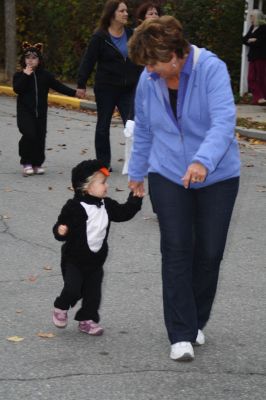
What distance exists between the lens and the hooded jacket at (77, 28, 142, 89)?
34.5 ft

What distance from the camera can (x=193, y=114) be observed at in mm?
4934

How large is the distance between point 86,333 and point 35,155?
18.8ft

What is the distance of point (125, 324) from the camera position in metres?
5.80

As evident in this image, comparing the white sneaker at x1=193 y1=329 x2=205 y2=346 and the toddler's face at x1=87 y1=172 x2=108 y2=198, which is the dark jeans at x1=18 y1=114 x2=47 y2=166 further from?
the white sneaker at x1=193 y1=329 x2=205 y2=346

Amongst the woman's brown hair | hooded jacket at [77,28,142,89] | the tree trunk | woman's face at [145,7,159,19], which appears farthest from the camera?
the tree trunk

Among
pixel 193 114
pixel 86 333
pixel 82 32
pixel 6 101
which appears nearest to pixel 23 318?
pixel 86 333

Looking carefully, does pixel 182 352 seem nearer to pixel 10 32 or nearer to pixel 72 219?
pixel 72 219

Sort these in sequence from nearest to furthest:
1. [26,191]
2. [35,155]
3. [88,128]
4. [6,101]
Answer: [26,191], [35,155], [88,128], [6,101]

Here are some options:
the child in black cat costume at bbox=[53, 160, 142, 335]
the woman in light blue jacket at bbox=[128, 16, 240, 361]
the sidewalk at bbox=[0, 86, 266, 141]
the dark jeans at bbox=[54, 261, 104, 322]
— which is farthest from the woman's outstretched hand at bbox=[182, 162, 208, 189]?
the sidewalk at bbox=[0, 86, 266, 141]

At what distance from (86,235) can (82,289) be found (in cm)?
33

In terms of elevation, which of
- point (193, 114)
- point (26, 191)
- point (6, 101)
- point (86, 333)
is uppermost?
point (193, 114)

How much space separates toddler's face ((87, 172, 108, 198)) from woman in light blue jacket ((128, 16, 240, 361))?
208 millimetres

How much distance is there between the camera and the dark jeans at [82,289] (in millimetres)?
5469

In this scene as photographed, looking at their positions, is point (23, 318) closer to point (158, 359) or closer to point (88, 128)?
point (158, 359)
